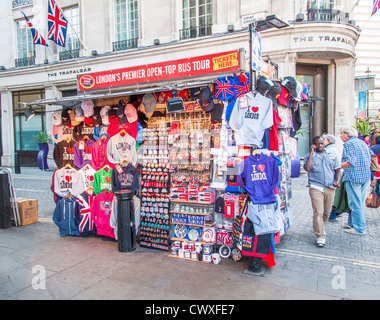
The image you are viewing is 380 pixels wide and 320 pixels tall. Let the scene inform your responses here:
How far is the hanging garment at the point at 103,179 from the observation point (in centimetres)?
612

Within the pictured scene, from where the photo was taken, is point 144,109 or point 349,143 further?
point 349,143

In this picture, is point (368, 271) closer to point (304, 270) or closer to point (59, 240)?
point (304, 270)

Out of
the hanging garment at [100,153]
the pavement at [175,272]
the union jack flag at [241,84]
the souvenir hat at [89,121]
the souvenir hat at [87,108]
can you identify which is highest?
the union jack flag at [241,84]

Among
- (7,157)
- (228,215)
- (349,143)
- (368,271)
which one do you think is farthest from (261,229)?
(7,157)

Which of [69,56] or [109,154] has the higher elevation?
[69,56]

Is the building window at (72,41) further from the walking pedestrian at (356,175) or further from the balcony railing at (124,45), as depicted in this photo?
the walking pedestrian at (356,175)

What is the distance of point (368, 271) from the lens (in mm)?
4633

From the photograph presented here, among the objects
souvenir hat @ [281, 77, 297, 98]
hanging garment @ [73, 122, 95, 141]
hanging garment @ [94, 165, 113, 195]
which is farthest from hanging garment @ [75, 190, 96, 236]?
souvenir hat @ [281, 77, 297, 98]

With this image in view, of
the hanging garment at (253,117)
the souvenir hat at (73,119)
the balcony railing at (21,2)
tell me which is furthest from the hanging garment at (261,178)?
the balcony railing at (21,2)

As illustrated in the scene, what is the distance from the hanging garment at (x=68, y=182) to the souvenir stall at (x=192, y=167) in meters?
0.02

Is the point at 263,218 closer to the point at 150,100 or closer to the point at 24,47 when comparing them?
the point at 150,100

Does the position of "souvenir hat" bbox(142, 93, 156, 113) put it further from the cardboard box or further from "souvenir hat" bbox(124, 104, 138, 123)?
the cardboard box

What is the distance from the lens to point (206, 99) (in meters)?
5.20

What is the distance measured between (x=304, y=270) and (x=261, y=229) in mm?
968
